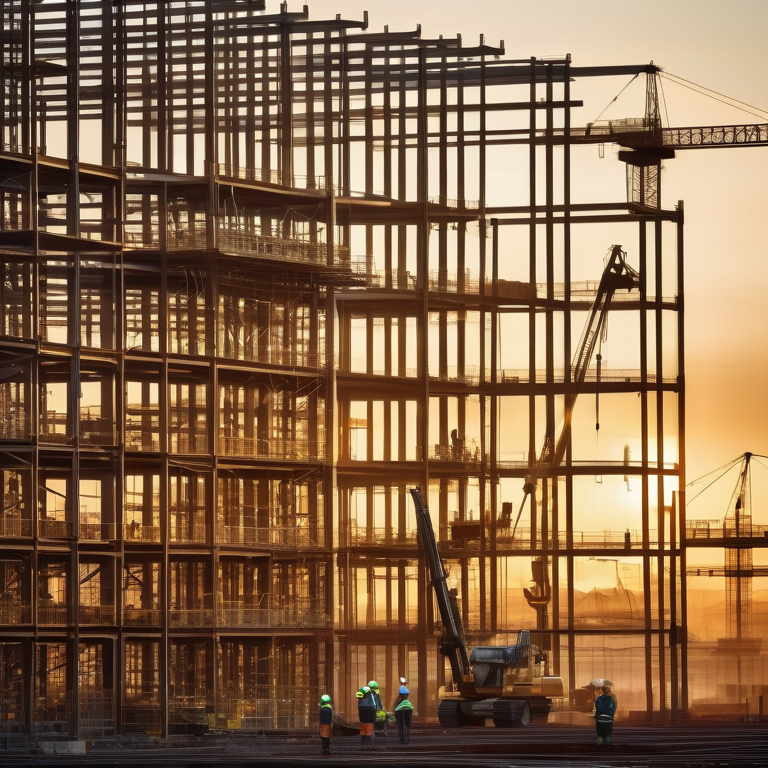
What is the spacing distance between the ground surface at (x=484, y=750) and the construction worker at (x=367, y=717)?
0.45 m

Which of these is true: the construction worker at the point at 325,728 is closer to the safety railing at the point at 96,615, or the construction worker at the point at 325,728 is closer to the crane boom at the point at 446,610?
the crane boom at the point at 446,610

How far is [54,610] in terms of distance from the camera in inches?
2393

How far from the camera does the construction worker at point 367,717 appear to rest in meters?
48.1

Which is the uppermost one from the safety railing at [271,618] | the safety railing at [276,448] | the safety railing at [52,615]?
the safety railing at [276,448]

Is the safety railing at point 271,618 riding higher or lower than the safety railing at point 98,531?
lower

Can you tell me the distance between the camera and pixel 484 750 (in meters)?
45.5

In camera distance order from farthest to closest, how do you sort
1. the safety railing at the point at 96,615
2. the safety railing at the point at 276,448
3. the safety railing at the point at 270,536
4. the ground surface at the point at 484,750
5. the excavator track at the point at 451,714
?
the safety railing at the point at 276,448 < the safety railing at the point at 270,536 < the safety railing at the point at 96,615 < the excavator track at the point at 451,714 < the ground surface at the point at 484,750

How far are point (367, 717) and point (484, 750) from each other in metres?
3.91

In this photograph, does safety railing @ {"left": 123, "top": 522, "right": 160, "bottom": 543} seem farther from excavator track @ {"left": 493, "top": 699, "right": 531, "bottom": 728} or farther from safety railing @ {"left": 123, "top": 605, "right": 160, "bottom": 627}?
excavator track @ {"left": 493, "top": 699, "right": 531, "bottom": 728}

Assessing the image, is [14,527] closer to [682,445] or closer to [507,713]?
[507,713]

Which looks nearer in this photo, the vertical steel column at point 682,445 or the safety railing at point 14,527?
the safety railing at point 14,527

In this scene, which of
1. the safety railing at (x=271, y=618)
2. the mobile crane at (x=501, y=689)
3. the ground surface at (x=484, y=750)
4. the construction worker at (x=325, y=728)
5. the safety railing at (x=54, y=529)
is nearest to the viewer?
the ground surface at (x=484, y=750)

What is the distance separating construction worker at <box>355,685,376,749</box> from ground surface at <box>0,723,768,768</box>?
448mm

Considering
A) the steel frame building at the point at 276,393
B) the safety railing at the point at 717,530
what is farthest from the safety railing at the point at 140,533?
the safety railing at the point at 717,530
